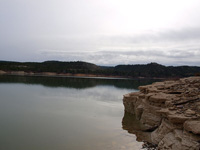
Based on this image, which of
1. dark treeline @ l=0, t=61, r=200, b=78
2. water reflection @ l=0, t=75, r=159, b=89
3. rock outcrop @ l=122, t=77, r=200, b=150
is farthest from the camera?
dark treeline @ l=0, t=61, r=200, b=78

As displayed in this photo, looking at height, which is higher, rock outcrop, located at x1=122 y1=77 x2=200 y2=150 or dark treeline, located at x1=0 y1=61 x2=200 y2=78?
dark treeline, located at x1=0 y1=61 x2=200 y2=78

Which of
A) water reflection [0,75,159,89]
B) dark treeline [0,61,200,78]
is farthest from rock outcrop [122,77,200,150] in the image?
dark treeline [0,61,200,78]

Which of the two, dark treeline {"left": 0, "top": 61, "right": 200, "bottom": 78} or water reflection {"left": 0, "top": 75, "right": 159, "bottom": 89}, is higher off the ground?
dark treeline {"left": 0, "top": 61, "right": 200, "bottom": 78}

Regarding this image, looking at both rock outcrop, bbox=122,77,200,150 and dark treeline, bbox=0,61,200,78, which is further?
dark treeline, bbox=0,61,200,78

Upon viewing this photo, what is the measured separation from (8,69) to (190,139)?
258 feet

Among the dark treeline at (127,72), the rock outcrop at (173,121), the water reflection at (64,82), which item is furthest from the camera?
the dark treeline at (127,72)

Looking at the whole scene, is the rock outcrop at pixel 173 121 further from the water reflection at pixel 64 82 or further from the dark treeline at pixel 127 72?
the dark treeline at pixel 127 72

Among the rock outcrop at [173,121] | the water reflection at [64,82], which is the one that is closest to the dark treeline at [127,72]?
the water reflection at [64,82]

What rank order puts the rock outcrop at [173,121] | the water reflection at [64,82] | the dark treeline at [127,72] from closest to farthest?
the rock outcrop at [173,121] → the water reflection at [64,82] → the dark treeline at [127,72]

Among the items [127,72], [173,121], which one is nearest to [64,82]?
[173,121]

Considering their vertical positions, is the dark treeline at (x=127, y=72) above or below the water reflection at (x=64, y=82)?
above

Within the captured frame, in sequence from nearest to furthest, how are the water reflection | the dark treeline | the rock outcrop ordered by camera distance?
the rock outcrop
the water reflection
the dark treeline

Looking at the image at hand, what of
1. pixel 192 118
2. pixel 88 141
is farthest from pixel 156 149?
pixel 88 141

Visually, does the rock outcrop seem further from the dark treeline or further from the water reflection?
the dark treeline
